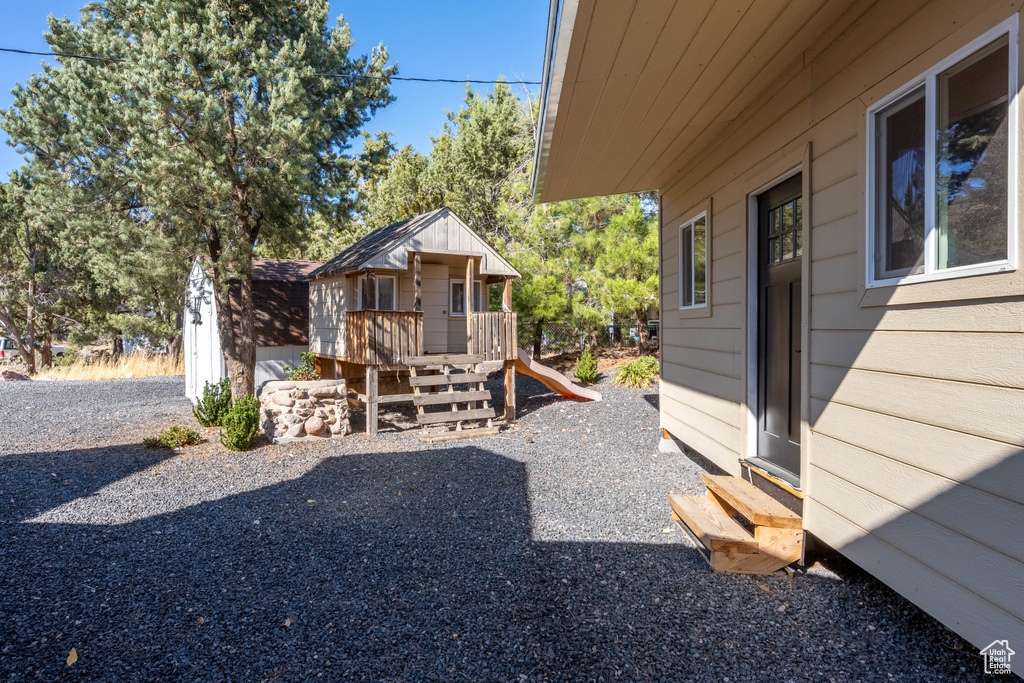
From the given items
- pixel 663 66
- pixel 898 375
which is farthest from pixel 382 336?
pixel 898 375

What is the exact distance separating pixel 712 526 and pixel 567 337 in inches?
582

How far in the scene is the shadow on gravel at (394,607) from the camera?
2533mm

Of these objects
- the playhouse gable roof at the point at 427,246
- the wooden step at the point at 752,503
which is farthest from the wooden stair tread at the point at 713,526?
the playhouse gable roof at the point at 427,246

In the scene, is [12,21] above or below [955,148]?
above

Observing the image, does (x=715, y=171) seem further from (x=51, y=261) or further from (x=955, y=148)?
(x=51, y=261)

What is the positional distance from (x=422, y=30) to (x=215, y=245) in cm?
854

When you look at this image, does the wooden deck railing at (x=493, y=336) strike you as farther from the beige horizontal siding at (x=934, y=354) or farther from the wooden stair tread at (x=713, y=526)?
the beige horizontal siding at (x=934, y=354)

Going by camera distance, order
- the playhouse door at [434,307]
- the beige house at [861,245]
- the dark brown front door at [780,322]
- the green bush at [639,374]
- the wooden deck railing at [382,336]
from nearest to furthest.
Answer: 1. the beige house at [861,245]
2. the dark brown front door at [780,322]
3. the wooden deck railing at [382,336]
4. the playhouse door at [434,307]
5. the green bush at [639,374]

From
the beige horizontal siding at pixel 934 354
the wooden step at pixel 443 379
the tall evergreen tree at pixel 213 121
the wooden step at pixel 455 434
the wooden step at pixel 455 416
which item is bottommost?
the wooden step at pixel 455 434

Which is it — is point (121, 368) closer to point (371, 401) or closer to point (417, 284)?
point (371, 401)

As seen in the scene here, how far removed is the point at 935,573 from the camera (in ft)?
7.70

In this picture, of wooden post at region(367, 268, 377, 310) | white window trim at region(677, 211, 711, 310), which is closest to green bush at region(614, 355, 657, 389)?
wooden post at region(367, 268, 377, 310)

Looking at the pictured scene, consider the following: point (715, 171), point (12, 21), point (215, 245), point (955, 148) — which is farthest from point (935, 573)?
point (12, 21)

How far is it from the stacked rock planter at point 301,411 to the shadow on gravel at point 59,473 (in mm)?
1443
